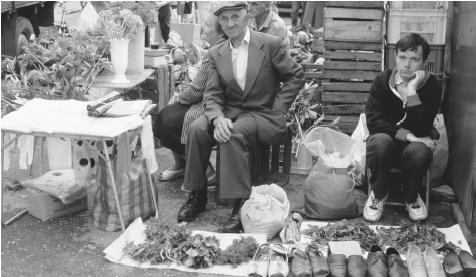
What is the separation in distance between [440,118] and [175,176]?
7.41 ft

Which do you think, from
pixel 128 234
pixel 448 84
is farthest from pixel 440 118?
pixel 128 234

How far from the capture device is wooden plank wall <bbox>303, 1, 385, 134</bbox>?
20.3 ft

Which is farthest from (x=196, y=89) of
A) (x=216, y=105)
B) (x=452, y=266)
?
(x=452, y=266)

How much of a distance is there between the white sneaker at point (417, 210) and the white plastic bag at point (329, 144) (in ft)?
1.84

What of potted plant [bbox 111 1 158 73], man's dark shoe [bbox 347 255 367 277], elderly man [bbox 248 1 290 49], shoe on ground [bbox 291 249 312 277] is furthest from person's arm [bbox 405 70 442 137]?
potted plant [bbox 111 1 158 73]

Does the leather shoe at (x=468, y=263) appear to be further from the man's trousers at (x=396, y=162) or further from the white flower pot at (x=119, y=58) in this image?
the white flower pot at (x=119, y=58)

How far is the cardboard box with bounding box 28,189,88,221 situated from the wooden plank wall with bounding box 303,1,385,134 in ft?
8.63

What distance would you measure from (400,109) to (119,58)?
2.34 m

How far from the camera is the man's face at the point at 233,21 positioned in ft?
15.1

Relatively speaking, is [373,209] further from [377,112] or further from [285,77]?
[285,77]

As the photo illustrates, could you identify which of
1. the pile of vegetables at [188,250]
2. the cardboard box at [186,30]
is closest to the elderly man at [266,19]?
the pile of vegetables at [188,250]

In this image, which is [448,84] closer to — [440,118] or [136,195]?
[440,118]

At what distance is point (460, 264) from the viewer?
3.85 meters

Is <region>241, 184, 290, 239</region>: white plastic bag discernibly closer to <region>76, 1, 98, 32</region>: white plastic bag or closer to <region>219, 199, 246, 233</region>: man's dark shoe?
<region>219, 199, 246, 233</region>: man's dark shoe
